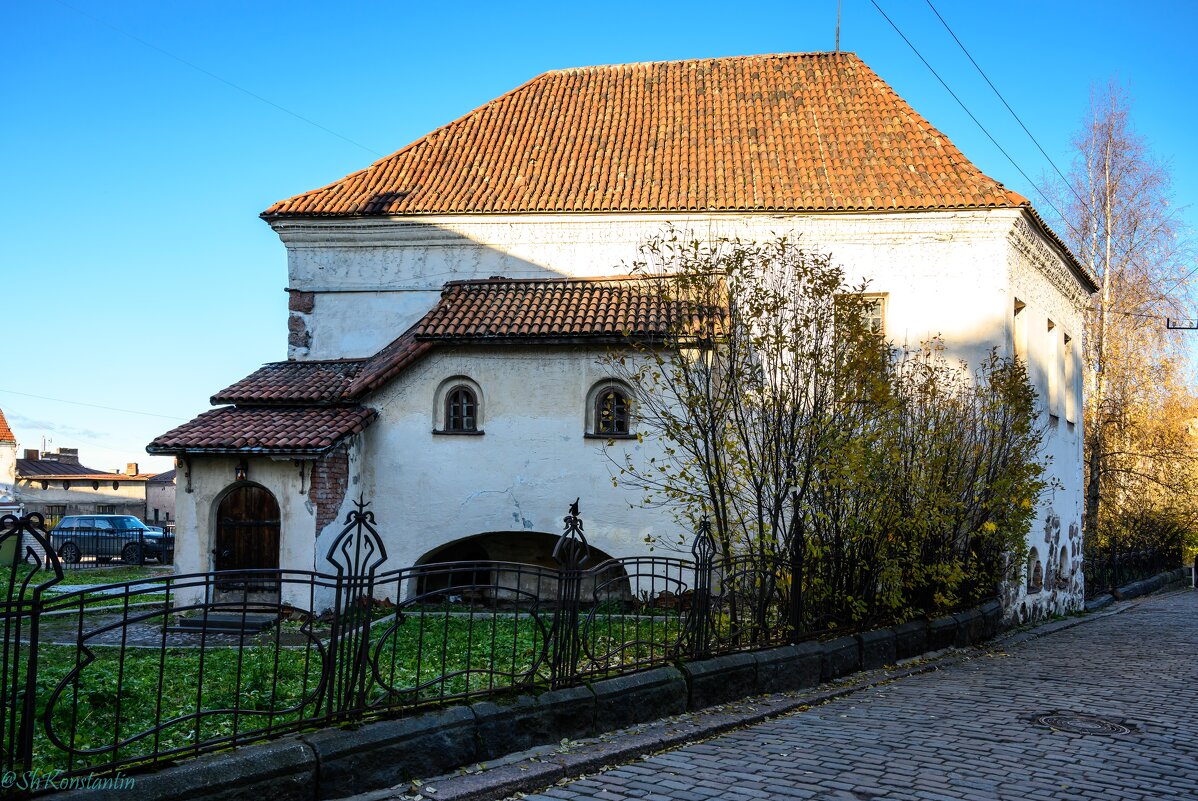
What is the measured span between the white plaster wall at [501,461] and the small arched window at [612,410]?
0.25 m

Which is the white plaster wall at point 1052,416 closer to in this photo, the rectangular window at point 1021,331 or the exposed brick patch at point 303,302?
the rectangular window at point 1021,331

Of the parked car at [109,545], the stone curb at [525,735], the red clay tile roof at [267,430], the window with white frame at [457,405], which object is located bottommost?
the parked car at [109,545]

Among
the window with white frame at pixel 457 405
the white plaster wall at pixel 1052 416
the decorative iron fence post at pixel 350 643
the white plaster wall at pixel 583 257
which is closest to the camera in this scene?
the decorative iron fence post at pixel 350 643

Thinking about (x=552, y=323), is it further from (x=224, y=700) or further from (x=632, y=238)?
(x=224, y=700)

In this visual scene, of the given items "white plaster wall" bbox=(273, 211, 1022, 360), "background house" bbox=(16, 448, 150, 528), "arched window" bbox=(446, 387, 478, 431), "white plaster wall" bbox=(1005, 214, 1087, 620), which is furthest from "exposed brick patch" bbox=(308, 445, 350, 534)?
"background house" bbox=(16, 448, 150, 528)

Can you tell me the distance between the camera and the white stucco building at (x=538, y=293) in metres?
17.2

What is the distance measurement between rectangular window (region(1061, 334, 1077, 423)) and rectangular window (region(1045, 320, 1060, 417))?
819 millimetres

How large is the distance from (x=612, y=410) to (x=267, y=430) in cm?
591

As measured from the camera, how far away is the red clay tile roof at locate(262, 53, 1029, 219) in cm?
1911

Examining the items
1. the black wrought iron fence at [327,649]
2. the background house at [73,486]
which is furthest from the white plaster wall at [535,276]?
the background house at [73,486]

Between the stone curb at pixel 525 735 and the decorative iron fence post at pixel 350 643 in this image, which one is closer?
the stone curb at pixel 525 735

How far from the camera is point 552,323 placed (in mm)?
17578

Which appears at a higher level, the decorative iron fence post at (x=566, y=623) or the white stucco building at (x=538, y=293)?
the white stucco building at (x=538, y=293)

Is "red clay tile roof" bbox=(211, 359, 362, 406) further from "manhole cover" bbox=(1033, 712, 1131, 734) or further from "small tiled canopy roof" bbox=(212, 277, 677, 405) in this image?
"manhole cover" bbox=(1033, 712, 1131, 734)
